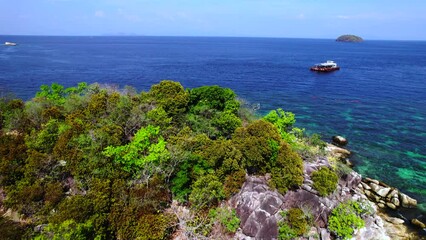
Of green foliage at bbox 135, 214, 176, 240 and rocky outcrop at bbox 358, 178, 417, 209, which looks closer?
green foliage at bbox 135, 214, 176, 240

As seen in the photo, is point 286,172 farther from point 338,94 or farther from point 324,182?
point 338,94

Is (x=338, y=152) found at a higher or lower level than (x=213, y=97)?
lower

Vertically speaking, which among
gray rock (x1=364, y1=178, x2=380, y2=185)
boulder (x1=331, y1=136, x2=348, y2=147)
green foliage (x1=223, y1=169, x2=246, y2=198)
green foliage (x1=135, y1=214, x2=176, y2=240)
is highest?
green foliage (x1=223, y1=169, x2=246, y2=198)

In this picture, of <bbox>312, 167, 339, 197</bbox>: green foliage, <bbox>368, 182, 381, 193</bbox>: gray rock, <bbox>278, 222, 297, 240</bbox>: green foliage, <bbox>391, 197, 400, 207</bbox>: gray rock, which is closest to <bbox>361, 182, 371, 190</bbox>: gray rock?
<bbox>368, 182, 381, 193</bbox>: gray rock

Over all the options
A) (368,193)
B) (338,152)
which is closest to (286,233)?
(368,193)

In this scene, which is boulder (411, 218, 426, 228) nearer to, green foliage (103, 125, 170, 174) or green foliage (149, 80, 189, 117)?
green foliage (103, 125, 170, 174)

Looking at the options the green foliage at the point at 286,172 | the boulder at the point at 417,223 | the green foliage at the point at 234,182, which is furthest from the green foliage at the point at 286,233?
the boulder at the point at 417,223
